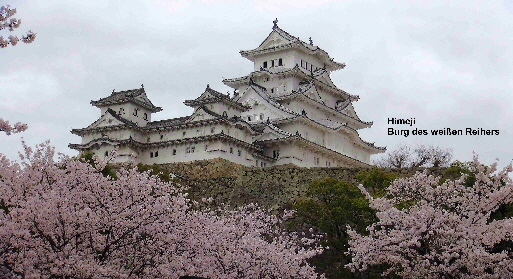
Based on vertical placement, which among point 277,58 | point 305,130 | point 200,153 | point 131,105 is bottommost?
point 200,153

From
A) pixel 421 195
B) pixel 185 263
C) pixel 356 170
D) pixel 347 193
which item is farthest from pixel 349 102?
pixel 185 263

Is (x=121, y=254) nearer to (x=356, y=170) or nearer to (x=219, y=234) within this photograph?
(x=219, y=234)

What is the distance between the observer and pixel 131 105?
67688 millimetres

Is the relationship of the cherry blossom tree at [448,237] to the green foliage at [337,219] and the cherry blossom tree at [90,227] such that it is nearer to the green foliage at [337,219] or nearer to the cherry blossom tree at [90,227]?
the cherry blossom tree at [90,227]

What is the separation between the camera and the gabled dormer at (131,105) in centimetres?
6750

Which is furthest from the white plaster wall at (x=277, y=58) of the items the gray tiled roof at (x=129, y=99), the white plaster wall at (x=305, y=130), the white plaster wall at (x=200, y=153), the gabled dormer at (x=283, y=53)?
the white plaster wall at (x=200, y=153)

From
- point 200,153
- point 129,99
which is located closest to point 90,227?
point 200,153

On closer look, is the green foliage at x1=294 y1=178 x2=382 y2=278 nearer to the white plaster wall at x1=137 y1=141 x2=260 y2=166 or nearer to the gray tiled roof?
the white plaster wall at x1=137 y1=141 x2=260 y2=166

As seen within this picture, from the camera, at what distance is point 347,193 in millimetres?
38250

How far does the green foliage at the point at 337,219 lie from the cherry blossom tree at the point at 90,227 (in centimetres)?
1166

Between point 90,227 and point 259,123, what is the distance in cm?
4982

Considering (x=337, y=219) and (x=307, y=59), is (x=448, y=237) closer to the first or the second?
(x=337, y=219)

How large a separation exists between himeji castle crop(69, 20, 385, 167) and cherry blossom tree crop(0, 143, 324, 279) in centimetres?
3880

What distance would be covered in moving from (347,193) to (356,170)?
20.4 metres
